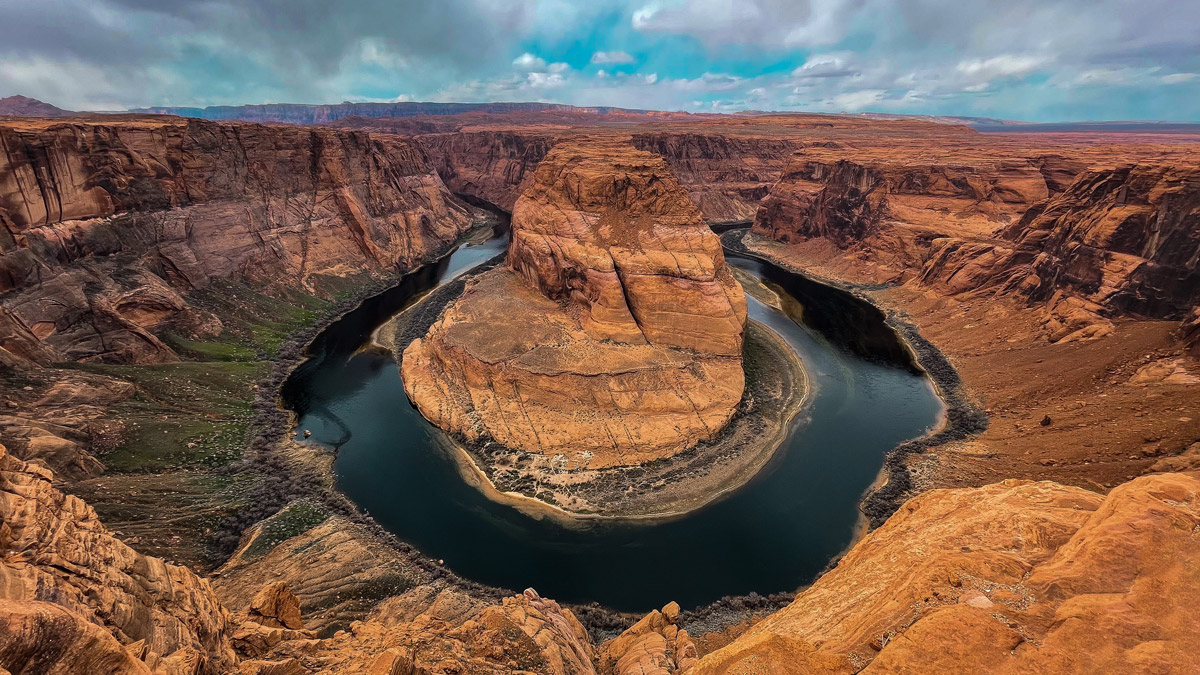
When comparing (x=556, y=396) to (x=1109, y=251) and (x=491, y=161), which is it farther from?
(x=491, y=161)

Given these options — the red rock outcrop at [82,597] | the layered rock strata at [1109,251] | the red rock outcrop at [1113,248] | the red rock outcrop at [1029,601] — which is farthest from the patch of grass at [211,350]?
the red rock outcrop at [1113,248]

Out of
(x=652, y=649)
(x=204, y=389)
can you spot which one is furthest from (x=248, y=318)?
(x=652, y=649)

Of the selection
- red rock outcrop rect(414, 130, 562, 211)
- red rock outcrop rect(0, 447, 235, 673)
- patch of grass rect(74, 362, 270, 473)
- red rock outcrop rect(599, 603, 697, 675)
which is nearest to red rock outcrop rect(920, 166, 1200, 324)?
red rock outcrop rect(599, 603, 697, 675)

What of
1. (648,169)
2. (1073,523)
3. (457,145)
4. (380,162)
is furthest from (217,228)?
(457,145)

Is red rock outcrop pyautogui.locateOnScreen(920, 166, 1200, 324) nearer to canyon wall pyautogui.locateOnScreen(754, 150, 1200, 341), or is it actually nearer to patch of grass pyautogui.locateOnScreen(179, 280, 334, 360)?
canyon wall pyautogui.locateOnScreen(754, 150, 1200, 341)

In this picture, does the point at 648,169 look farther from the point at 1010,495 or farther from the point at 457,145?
the point at 457,145

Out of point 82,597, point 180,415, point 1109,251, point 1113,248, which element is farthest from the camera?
point 1109,251
